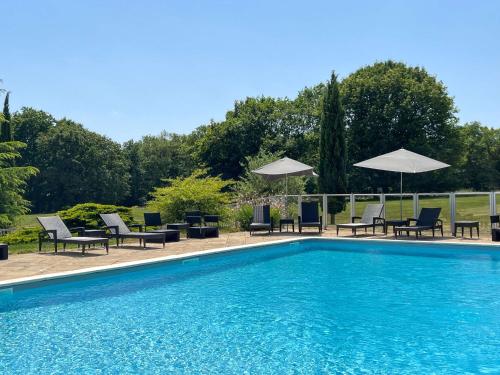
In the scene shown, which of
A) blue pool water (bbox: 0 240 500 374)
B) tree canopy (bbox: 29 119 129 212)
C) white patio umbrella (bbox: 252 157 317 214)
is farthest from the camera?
tree canopy (bbox: 29 119 129 212)

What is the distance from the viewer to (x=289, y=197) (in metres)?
17.8

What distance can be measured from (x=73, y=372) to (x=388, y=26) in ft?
55.6

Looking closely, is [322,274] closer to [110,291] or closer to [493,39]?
[110,291]

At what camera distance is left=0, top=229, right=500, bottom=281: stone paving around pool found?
27.5 feet

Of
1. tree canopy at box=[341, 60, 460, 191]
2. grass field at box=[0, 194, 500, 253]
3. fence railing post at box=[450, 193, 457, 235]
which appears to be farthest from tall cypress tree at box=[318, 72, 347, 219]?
tree canopy at box=[341, 60, 460, 191]

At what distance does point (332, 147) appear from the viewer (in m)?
19.8

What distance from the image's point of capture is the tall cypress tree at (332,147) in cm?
1961

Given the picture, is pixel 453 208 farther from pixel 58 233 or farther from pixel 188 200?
pixel 58 233

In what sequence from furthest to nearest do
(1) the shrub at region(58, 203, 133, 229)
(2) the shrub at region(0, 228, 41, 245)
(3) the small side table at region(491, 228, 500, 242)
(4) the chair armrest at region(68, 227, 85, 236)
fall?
(1) the shrub at region(58, 203, 133, 229)
(2) the shrub at region(0, 228, 41, 245)
(3) the small side table at region(491, 228, 500, 242)
(4) the chair armrest at region(68, 227, 85, 236)

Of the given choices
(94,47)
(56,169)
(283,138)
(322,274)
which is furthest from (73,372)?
(56,169)

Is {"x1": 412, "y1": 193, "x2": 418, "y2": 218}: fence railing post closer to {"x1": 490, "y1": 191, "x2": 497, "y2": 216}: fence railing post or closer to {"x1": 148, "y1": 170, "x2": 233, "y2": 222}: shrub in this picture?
{"x1": 490, "y1": 191, "x2": 497, "y2": 216}: fence railing post

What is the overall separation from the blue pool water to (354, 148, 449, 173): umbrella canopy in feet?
13.5

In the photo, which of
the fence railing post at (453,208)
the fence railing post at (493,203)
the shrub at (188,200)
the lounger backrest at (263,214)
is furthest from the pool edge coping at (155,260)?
the shrub at (188,200)

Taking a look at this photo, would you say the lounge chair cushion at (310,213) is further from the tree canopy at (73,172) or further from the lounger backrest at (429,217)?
the tree canopy at (73,172)
